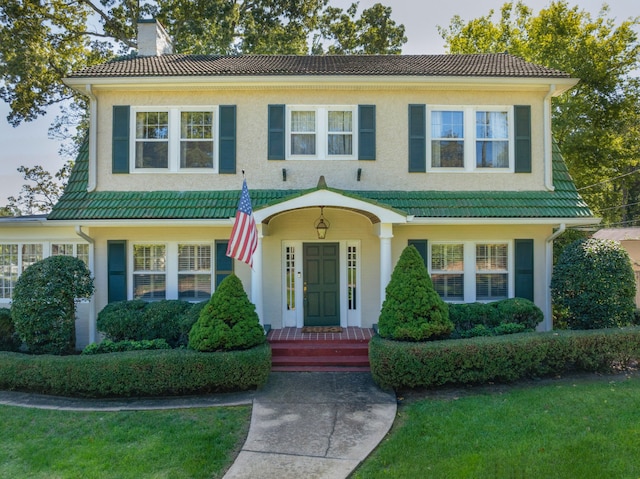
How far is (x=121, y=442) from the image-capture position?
5.40 m

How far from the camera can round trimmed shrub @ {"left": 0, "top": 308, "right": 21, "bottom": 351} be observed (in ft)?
28.8

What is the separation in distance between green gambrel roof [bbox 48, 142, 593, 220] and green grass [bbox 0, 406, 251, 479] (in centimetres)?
421

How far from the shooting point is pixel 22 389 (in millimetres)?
7332

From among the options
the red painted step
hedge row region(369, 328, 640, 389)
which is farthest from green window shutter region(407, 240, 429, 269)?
hedge row region(369, 328, 640, 389)

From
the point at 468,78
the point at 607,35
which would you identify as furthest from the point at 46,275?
the point at 607,35

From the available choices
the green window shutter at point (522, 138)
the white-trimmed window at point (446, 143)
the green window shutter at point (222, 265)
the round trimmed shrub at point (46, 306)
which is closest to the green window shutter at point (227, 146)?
the green window shutter at point (222, 265)

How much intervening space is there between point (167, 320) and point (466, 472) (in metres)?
6.31

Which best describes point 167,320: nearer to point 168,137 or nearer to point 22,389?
point 22,389

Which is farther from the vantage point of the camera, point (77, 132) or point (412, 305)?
point (77, 132)

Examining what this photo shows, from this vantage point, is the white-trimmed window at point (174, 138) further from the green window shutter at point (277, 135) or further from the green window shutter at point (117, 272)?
the green window shutter at point (117, 272)

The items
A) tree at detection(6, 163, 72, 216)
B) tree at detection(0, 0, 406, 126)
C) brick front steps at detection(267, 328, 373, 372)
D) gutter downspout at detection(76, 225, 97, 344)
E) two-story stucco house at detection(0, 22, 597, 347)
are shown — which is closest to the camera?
brick front steps at detection(267, 328, 373, 372)

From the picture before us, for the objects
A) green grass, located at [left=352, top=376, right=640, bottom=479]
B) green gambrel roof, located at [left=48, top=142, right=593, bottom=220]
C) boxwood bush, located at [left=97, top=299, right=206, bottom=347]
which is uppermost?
green gambrel roof, located at [left=48, top=142, right=593, bottom=220]

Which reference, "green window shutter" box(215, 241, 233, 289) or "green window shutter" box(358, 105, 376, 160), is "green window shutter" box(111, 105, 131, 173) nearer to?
"green window shutter" box(215, 241, 233, 289)

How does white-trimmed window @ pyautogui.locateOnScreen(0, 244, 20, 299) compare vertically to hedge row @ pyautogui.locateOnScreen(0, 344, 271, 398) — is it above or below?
above
